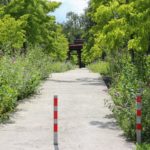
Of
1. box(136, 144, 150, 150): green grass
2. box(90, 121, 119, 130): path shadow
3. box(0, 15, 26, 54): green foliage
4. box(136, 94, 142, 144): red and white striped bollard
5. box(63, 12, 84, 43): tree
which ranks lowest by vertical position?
box(90, 121, 119, 130): path shadow

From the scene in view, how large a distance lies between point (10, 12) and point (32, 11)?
1661 millimetres

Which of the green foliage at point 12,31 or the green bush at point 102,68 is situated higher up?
the green foliage at point 12,31

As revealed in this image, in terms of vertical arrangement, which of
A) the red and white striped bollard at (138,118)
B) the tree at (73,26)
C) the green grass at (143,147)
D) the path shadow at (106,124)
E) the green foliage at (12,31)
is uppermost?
the tree at (73,26)

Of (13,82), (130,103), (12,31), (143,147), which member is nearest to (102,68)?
(12,31)

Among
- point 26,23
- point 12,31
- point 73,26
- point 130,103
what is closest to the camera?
point 130,103

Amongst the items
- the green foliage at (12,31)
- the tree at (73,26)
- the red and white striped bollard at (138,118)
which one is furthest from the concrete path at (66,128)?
the tree at (73,26)

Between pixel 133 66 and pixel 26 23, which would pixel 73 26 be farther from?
pixel 133 66

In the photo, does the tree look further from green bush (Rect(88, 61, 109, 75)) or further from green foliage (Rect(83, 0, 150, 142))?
green foliage (Rect(83, 0, 150, 142))

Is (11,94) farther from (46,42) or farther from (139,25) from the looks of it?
(46,42)

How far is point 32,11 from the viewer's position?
34.7m

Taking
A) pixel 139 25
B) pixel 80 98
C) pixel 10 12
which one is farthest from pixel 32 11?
pixel 139 25

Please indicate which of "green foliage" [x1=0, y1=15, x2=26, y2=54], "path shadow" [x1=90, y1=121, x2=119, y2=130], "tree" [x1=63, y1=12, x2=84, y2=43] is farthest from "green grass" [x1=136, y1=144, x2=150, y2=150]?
"tree" [x1=63, y1=12, x2=84, y2=43]

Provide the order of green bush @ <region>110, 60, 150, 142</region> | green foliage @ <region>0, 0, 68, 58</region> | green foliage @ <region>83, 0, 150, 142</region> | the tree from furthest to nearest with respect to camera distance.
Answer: the tree → green foliage @ <region>0, 0, 68, 58</region> → green foliage @ <region>83, 0, 150, 142</region> → green bush @ <region>110, 60, 150, 142</region>

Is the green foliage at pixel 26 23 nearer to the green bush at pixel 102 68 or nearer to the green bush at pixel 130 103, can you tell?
the green bush at pixel 102 68
